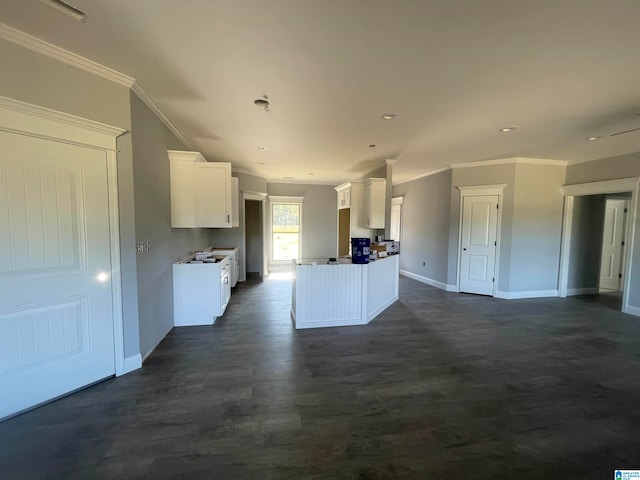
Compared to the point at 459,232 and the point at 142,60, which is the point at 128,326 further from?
the point at 459,232

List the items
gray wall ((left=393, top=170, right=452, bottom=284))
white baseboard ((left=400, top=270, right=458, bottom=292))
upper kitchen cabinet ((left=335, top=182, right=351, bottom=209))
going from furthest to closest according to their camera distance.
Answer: upper kitchen cabinet ((left=335, top=182, right=351, bottom=209)) < gray wall ((left=393, top=170, right=452, bottom=284)) < white baseboard ((left=400, top=270, right=458, bottom=292))

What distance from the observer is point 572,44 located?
1884 millimetres

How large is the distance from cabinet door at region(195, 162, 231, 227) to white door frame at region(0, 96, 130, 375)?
1462 millimetres

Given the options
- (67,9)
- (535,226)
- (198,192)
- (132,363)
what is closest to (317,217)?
(198,192)

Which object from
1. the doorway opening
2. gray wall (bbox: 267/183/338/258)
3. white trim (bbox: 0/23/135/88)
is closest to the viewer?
white trim (bbox: 0/23/135/88)

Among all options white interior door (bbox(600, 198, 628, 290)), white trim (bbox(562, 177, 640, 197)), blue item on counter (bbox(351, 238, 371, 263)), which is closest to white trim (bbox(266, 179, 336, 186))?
blue item on counter (bbox(351, 238, 371, 263))

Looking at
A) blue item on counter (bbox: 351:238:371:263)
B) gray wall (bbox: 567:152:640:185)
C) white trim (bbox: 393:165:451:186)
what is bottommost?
blue item on counter (bbox: 351:238:371:263)

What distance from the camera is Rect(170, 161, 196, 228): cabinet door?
3834 millimetres

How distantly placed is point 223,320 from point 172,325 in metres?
0.69

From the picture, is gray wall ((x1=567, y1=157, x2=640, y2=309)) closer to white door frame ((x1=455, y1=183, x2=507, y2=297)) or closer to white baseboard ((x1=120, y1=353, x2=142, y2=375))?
white door frame ((x1=455, y1=183, x2=507, y2=297))

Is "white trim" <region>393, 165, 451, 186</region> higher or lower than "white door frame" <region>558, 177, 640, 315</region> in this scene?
higher

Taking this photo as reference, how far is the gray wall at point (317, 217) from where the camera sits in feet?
28.6

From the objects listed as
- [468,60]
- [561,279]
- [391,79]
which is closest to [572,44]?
[468,60]

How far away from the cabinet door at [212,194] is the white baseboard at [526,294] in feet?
17.9
